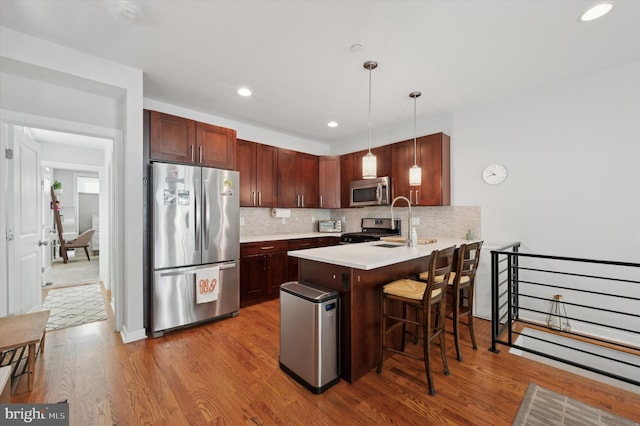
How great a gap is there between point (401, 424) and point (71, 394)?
2273 millimetres

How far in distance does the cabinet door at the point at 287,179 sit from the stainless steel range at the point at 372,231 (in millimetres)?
1113

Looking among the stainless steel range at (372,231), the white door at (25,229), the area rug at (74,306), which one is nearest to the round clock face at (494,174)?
the stainless steel range at (372,231)

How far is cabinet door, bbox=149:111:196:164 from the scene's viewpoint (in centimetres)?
293

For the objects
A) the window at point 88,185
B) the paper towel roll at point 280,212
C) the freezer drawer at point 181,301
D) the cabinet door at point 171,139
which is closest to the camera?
the freezer drawer at point 181,301

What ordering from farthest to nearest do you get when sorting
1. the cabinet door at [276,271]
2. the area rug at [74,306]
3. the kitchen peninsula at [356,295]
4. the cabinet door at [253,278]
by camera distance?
the cabinet door at [276,271] < the cabinet door at [253,278] < the area rug at [74,306] < the kitchen peninsula at [356,295]

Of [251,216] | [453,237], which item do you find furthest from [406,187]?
[251,216]

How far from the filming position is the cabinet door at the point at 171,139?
→ 115 inches

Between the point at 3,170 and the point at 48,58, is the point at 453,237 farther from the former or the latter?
the point at 3,170

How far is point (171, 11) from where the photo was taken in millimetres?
1914

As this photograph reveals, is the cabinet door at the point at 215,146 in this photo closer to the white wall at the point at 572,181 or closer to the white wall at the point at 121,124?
the white wall at the point at 121,124

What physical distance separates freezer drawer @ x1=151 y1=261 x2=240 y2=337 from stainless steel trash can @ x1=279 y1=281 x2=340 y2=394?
139 centimetres

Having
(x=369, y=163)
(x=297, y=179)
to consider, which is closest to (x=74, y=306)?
(x=297, y=179)

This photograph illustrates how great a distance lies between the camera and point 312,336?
1.92 metres

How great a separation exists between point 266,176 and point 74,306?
10.6 ft
